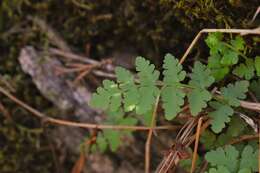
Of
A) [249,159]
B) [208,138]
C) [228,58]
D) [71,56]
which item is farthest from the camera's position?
[71,56]

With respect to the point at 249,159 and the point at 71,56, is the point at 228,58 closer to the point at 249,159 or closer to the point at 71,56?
the point at 249,159

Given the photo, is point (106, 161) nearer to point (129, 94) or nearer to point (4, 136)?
point (4, 136)

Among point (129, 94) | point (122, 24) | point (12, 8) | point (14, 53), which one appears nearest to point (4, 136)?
point (14, 53)

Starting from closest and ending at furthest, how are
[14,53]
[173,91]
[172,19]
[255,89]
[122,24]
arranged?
[173,91] < [255,89] < [172,19] < [122,24] < [14,53]

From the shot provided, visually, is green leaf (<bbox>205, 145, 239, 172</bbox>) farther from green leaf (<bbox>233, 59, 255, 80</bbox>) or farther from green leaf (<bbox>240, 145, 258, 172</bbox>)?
green leaf (<bbox>233, 59, 255, 80</bbox>)

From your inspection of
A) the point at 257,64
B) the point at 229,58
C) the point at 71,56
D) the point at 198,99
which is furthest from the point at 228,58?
the point at 71,56

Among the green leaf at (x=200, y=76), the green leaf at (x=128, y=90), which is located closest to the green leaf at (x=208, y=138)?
the green leaf at (x=200, y=76)
